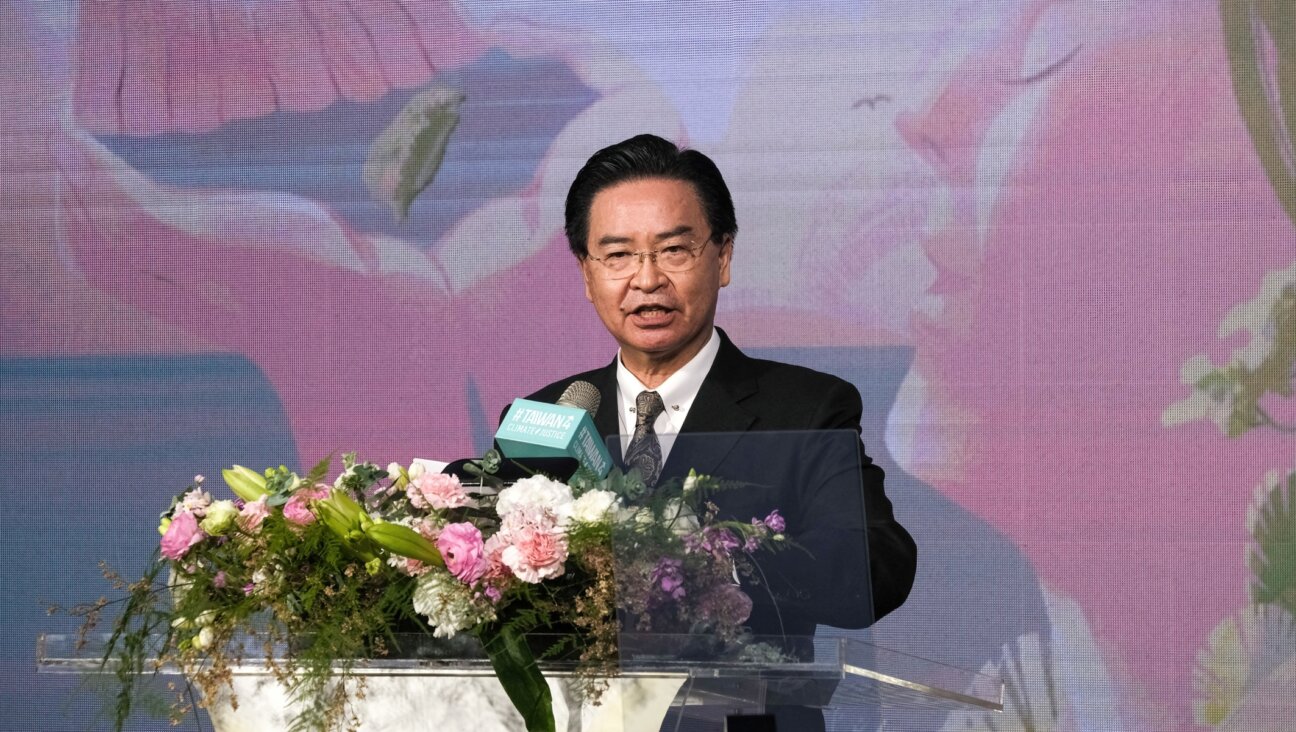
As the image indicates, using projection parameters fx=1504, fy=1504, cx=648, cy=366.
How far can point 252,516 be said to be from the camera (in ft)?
5.57

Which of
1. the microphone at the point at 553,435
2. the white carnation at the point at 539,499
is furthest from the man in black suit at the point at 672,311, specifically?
the white carnation at the point at 539,499

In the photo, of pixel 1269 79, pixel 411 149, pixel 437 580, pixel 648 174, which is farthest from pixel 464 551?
pixel 1269 79

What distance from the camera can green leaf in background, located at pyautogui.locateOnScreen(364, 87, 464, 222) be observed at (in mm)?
4199

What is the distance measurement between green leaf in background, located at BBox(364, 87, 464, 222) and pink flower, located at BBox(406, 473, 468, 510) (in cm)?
264

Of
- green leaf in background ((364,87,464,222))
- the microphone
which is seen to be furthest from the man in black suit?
green leaf in background ((364,87,464,222))

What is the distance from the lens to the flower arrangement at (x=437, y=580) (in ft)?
4.84

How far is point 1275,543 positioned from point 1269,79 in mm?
1184

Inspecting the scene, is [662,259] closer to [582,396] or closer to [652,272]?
[652,272]

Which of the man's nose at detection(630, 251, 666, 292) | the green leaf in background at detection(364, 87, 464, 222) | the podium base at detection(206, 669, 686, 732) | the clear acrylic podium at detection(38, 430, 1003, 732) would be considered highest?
the green leaf in background at detection(364, 87, 464, 222)

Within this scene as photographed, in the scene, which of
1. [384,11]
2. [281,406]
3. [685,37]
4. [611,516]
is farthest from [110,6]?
[611,516]

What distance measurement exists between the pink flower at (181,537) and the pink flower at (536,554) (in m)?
0.38

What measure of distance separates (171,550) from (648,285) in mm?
845

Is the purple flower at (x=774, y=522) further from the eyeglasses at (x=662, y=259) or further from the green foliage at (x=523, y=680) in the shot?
the eyeglasses at (x=662, y=259)

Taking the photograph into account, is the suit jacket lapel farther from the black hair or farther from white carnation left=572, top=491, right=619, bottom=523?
white carnation left=572, top=491, right=619, bottom=523
